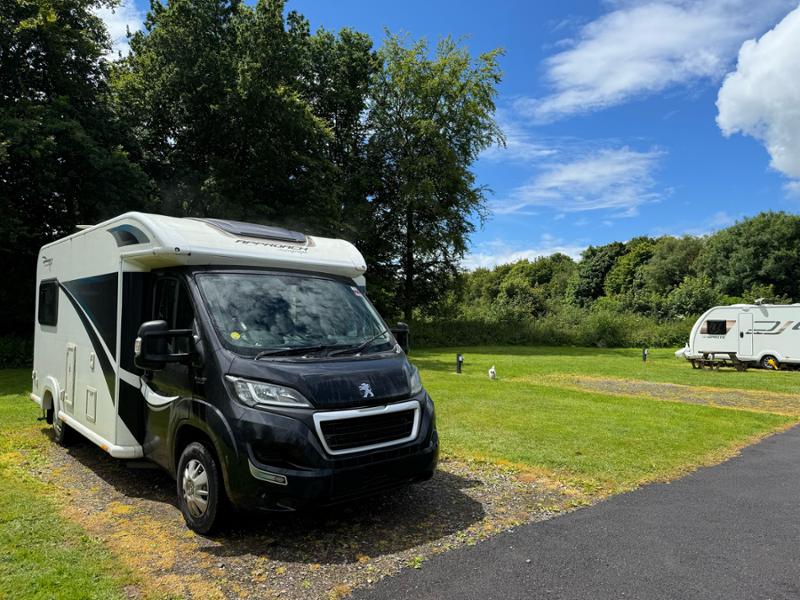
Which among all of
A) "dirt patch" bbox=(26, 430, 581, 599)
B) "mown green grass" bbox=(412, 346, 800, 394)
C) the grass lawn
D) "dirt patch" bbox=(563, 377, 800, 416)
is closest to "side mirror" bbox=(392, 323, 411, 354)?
"dirt patch" bbox=(26, 430, 581, 599)

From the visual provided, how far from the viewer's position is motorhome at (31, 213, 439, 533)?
4250 millimetres

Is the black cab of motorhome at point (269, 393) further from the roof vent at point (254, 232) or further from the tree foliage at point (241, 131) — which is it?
the tree foliage at point (241, 131)

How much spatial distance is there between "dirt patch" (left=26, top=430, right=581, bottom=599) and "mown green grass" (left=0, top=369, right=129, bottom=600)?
5.3 inches

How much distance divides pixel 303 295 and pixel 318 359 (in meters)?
0.92

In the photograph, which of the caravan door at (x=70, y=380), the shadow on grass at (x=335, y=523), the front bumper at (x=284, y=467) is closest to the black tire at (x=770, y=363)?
the shadow on grass at (x=335, y=523)

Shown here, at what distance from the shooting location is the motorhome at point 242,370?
13.9 ft

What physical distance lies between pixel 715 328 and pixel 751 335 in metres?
1.35

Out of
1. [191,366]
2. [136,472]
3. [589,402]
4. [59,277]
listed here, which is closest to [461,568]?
[191,366]

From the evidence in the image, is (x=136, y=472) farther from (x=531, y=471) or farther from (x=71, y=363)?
(x=531, y=471)

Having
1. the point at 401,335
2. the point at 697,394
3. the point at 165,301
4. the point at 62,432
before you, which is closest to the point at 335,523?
the point at 401,335

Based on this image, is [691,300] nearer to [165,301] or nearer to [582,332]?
[582,332]

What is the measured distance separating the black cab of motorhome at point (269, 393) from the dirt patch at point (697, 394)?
10.9m

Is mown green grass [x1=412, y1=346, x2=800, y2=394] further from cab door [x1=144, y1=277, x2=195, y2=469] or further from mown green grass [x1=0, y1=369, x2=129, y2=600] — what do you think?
mown green grass [x1=0, y1=369, x2=129, y2=600]

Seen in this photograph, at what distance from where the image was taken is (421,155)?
36844mm
